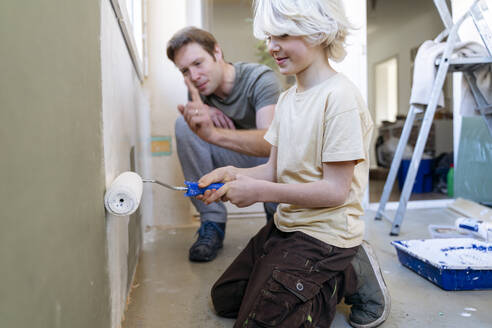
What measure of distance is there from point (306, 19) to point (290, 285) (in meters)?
0.59

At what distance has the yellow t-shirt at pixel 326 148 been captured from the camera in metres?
0.88

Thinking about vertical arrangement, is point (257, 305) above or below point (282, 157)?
below

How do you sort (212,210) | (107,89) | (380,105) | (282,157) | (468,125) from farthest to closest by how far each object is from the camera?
1. (380,105)
2. (468,125)
3. (212,210)
4. (282,157)
5. (107,89)

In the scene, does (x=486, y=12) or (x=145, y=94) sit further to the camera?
(x=145, y=94)

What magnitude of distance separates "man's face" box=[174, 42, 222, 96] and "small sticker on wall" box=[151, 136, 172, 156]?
A: 1.87 feet

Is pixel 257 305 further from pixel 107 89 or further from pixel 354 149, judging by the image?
pixel 107 89

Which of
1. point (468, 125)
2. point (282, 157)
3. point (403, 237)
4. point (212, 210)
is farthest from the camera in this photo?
point (468, 125)

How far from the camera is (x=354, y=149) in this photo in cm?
87

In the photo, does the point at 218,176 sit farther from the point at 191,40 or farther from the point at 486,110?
the point at 486,110

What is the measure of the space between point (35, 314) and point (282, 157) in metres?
0.71

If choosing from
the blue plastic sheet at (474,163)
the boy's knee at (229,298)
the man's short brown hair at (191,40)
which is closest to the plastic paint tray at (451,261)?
the boy's knee at (229,298)

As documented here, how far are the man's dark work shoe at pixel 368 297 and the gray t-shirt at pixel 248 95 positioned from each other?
0.72 m

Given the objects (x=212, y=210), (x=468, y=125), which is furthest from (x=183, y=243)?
(x=468, y=125)

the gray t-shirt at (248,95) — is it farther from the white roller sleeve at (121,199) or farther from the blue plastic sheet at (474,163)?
the blue plastic sheet at (474,163)
